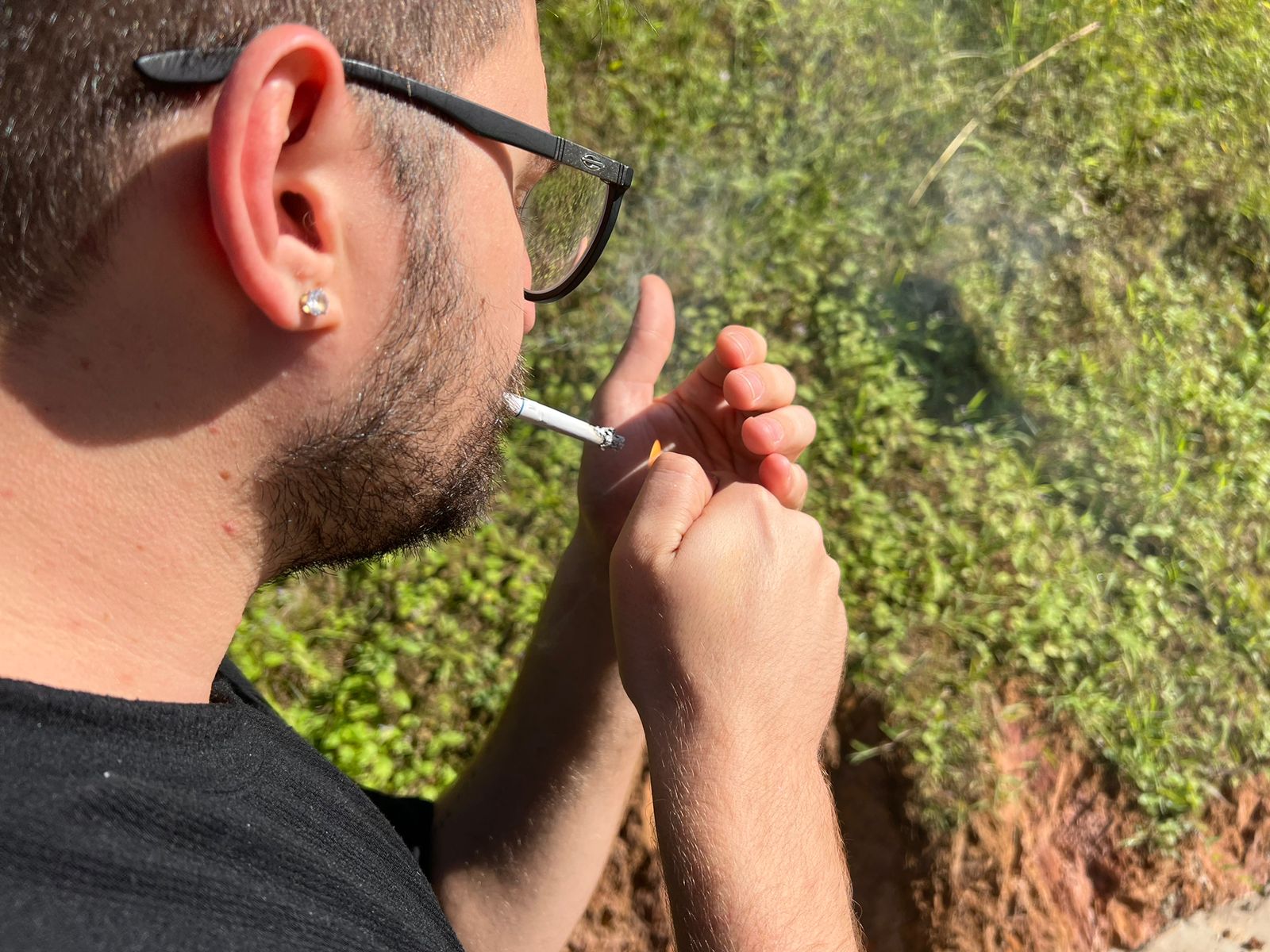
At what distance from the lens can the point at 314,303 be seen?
121cm

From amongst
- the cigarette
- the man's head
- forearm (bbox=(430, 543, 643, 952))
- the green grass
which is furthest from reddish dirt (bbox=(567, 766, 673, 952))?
the man's head

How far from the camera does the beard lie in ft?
4.39

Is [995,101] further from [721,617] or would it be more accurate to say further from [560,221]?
[721,617]

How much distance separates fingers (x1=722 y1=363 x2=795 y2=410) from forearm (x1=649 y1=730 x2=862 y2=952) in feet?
2.29

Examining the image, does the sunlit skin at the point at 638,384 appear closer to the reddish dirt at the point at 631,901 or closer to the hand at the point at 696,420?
the hand at the point at 696,420

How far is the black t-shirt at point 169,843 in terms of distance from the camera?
37.6 inches

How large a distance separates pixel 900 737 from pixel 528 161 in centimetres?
204

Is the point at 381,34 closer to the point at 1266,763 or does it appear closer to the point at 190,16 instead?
the point at 190,16

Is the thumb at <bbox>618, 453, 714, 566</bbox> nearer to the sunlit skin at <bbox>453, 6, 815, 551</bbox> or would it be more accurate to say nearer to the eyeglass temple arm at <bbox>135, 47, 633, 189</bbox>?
the sunlit skin at <bbox>453, 6, 815, 551</bbox>

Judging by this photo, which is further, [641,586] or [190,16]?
[641,586]

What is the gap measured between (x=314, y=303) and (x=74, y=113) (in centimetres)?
32

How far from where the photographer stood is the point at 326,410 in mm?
1307

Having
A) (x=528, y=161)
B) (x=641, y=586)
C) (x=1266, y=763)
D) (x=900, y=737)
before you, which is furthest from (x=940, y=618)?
(x=528, y=161)

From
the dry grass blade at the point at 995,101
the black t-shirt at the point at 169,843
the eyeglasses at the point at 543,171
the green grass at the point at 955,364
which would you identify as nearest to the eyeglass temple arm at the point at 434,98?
the eyeglasses at the point at 543,171
